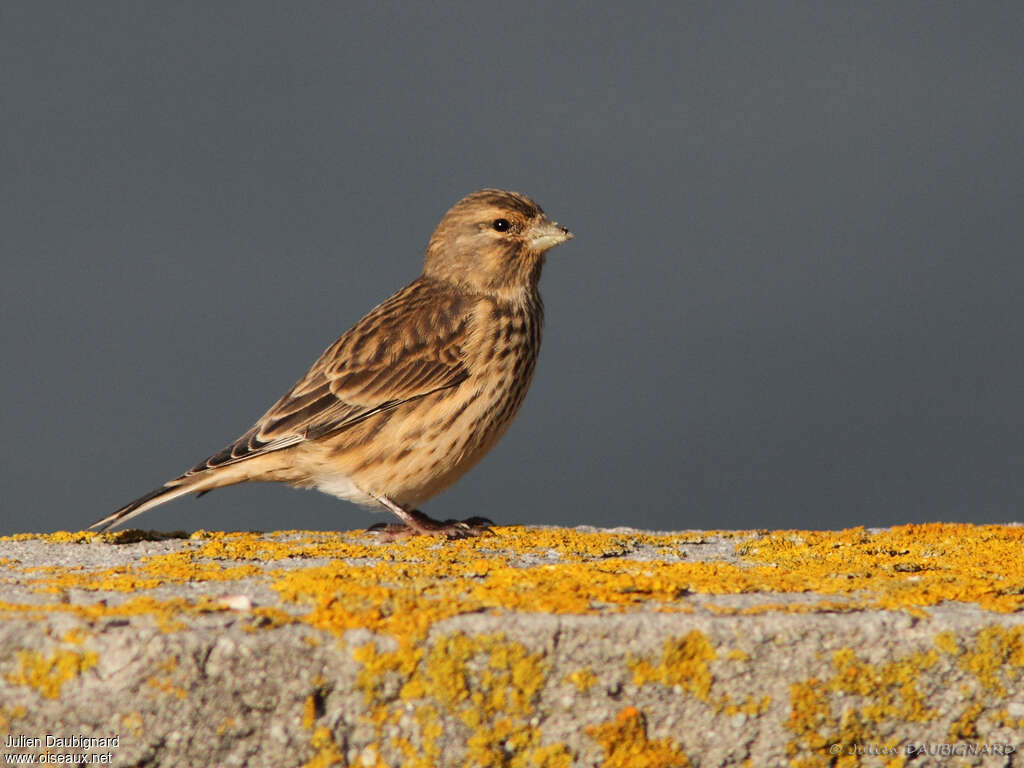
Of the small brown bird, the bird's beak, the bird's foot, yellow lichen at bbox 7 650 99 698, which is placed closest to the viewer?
yellow lichen at bbox 7 650 99 698

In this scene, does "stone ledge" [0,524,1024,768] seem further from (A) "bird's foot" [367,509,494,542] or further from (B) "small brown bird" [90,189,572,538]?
(B) "small brown bird" [90,189,572,538]

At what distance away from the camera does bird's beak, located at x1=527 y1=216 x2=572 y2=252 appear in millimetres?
6605

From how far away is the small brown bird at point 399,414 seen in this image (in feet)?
19.1

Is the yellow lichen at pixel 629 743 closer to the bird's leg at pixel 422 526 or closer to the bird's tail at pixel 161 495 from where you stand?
the bird's leg at pixel 422 526

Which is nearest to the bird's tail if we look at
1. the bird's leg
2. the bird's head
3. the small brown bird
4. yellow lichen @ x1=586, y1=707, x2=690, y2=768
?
the small brown bird

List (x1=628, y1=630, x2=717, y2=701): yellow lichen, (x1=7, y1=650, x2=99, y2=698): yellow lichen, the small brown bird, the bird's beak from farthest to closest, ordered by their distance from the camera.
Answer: the bird's beak → the small brown bird → (x1=628, y1=630, x2=717, y2=701): yellow lichen → (x1=7, y1=650, x2=99, y2=698): yellow lichen

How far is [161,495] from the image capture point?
5.59 metres

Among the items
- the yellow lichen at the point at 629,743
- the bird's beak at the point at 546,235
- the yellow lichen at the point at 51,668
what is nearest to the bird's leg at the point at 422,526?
the bird's beak at the point at 546,235

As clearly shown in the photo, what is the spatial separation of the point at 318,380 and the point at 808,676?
11.9ft

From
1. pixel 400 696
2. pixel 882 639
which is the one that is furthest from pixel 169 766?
pixel 882 639

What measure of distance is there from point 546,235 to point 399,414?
4.81ft

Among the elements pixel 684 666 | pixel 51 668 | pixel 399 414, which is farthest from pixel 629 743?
pixel 399 414

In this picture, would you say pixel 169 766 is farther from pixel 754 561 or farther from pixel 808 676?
pixel 754 561

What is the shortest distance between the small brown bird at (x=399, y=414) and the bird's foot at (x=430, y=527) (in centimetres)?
1
